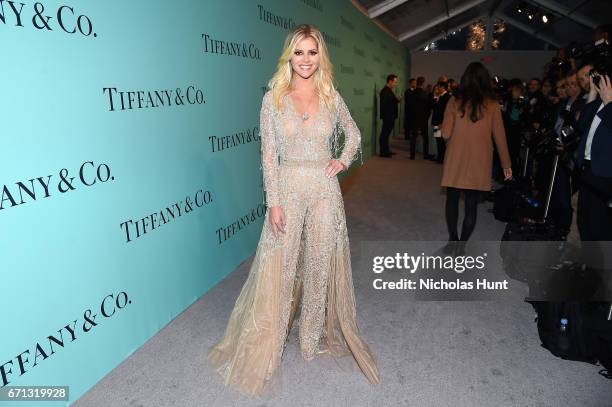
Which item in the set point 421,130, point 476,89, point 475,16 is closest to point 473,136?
point 476,89

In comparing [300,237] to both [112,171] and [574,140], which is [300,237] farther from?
[574,140]

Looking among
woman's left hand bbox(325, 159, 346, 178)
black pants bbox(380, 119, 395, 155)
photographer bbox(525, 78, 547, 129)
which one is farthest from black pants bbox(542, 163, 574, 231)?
black pants bbox(380, 119, 395, 155)

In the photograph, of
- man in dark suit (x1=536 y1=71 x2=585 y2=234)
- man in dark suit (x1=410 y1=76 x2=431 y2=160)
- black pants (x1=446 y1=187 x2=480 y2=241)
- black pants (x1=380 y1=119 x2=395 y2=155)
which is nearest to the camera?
black pants (x1=446 y1=187 x2=480 y2=241)

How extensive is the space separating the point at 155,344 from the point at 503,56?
20.9m

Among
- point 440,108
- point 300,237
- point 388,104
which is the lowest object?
point 300,237

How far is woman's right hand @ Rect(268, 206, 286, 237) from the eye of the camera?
229 cm

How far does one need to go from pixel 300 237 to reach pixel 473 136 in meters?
1.91

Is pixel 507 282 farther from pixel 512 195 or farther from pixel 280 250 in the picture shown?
pixel 280 250

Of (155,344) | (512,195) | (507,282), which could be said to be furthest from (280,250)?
(512,195)

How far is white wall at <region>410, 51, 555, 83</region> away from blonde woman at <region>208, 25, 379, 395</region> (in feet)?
62.6

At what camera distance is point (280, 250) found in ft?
7.81

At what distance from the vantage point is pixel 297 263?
8.43 feet
